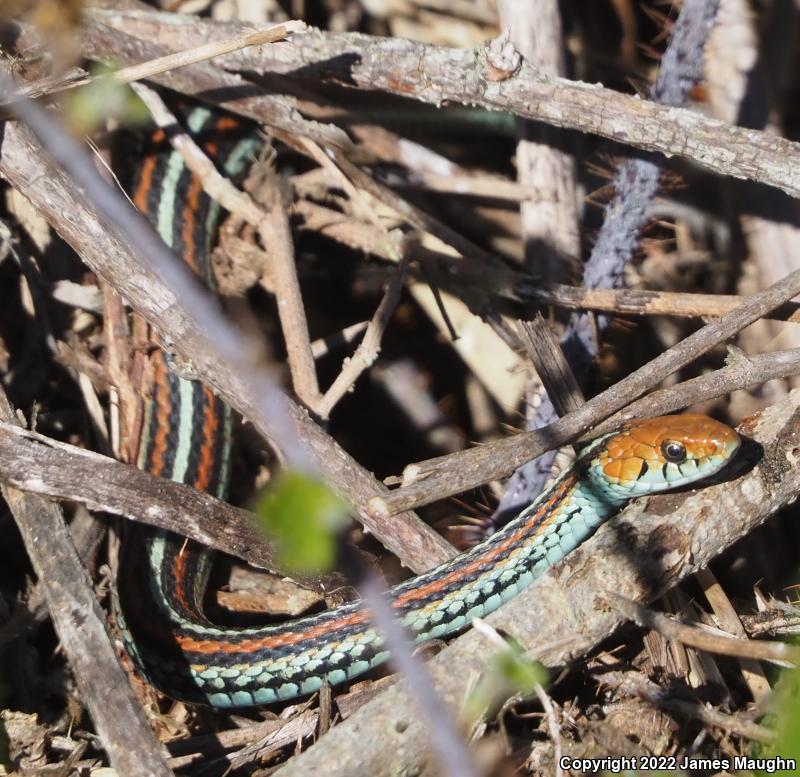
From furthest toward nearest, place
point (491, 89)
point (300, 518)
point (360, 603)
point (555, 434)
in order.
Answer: point (491, 89) → point (360, 603) → point (555, 434) → point (300, 518)

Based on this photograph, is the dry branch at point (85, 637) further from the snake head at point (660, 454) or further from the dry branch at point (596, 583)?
the snake head at point (660, 454)

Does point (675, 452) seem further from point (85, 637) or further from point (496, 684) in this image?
point (85, 637)

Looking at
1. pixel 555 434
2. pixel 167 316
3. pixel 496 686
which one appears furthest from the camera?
pixel 167 316

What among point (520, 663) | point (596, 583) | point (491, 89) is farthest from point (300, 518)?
point (491, 89)

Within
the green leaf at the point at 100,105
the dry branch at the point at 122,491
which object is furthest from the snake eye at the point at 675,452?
the green leaf at the point at 100,105

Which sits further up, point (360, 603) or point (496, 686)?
point (360, 603)

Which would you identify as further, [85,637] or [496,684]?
[85,637]

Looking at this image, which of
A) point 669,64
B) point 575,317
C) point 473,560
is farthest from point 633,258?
point 473,560
